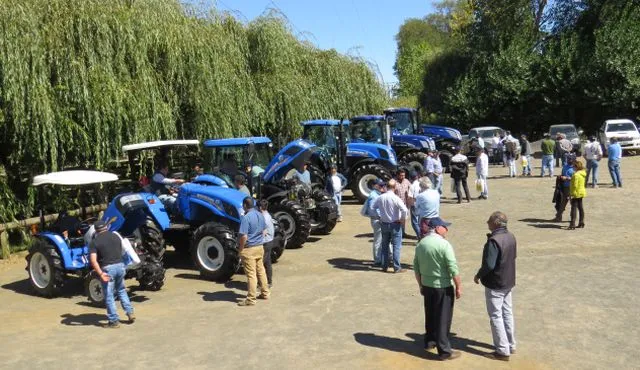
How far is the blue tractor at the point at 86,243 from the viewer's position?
932cm

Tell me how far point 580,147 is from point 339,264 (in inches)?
766

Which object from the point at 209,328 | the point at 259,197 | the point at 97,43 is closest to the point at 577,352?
the point at 209,328

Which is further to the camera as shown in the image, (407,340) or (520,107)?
(520,107)

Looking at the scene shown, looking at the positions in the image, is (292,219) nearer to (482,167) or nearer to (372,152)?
(372,152)

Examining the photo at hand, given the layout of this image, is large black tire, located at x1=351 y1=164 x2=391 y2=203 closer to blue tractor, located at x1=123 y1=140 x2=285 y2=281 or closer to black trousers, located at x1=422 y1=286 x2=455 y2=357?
→ blue tractor, located at x1=123 y1=140 x2=285 y2=281

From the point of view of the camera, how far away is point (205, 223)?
1055cm

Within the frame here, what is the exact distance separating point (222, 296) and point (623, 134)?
2427 centimetres

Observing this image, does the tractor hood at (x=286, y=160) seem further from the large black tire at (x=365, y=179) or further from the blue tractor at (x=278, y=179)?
the large black tire at (x=365, y=179)

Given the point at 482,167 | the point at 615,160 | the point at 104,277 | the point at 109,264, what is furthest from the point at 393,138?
the point at 104,277

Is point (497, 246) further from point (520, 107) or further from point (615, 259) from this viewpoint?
point (520, 107)

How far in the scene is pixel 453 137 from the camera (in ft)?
83.5

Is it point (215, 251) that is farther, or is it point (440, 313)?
point (215, 251)

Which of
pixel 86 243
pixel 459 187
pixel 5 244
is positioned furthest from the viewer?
pixel 459 187

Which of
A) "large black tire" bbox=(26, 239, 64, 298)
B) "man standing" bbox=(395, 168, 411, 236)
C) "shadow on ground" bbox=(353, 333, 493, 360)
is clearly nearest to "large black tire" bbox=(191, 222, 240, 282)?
"large black tire" bbox=(26, 239, 64, 298)
